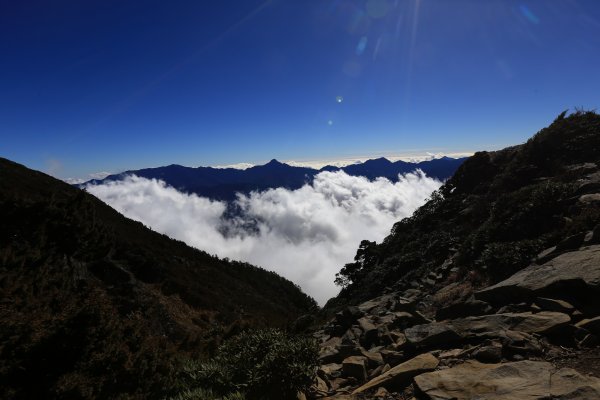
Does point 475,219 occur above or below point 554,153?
below

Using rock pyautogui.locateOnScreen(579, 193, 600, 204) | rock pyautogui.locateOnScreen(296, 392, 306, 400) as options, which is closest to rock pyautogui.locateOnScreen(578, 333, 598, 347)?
rock pyautogui.locateOnScreen(296, 392, 306, 400)

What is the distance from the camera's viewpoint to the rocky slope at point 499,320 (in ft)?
18.6

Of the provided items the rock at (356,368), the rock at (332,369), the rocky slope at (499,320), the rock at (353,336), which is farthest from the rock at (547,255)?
the rock at (332,369)

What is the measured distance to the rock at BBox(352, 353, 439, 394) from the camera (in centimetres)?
664

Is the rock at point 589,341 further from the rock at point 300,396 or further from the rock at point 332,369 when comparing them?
the rock at point 300,396

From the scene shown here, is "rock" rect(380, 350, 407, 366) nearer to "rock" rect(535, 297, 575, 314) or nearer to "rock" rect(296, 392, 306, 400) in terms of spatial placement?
"rock" rect(296, 392, 306, 400)

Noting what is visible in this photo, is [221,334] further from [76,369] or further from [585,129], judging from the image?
[585,129]

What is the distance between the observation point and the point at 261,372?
735cm

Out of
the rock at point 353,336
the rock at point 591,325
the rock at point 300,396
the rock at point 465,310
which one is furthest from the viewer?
the rock at point 353,336

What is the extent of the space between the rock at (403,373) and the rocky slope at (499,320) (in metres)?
0.02

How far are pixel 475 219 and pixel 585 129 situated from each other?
412 inches

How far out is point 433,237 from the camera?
2375 centimetres

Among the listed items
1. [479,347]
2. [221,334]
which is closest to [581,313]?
[479,347]

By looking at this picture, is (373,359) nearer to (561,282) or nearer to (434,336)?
(434,336)
